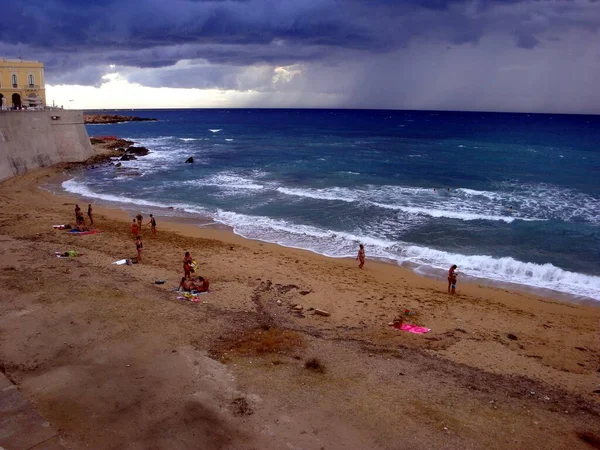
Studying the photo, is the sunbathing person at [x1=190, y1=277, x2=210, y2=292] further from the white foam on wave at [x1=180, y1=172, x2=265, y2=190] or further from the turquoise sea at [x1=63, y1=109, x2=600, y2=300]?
the white foam on wave at [x1=180, y1=172, x2=265, y2=190]

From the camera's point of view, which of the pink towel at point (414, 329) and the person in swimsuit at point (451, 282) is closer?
the pink towel at point (414, 329)

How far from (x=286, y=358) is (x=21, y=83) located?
45.5 m

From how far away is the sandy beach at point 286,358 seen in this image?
27.8 feet

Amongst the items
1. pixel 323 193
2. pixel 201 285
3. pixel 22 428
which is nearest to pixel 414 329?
pixel 201 285

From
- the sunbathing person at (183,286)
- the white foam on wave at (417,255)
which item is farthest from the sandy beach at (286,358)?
the white foam on wave at (417,255)

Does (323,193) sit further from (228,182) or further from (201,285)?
(201,285)

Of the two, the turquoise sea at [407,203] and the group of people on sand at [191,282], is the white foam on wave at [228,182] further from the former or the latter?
the group of people on sand at [191,282]

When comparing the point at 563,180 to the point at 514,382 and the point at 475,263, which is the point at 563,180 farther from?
the point at 514,382

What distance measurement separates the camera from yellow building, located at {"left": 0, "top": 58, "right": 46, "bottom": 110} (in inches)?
1698

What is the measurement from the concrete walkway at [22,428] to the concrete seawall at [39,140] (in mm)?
29895

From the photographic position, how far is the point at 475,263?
20.0 meters

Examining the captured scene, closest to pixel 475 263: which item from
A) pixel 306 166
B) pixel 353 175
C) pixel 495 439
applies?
pixel 495 439

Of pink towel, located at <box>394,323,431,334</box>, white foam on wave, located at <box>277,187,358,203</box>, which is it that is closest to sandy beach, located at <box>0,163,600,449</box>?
pink towel, located at <box>394,323,431,334</box>

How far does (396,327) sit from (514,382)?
347cm
